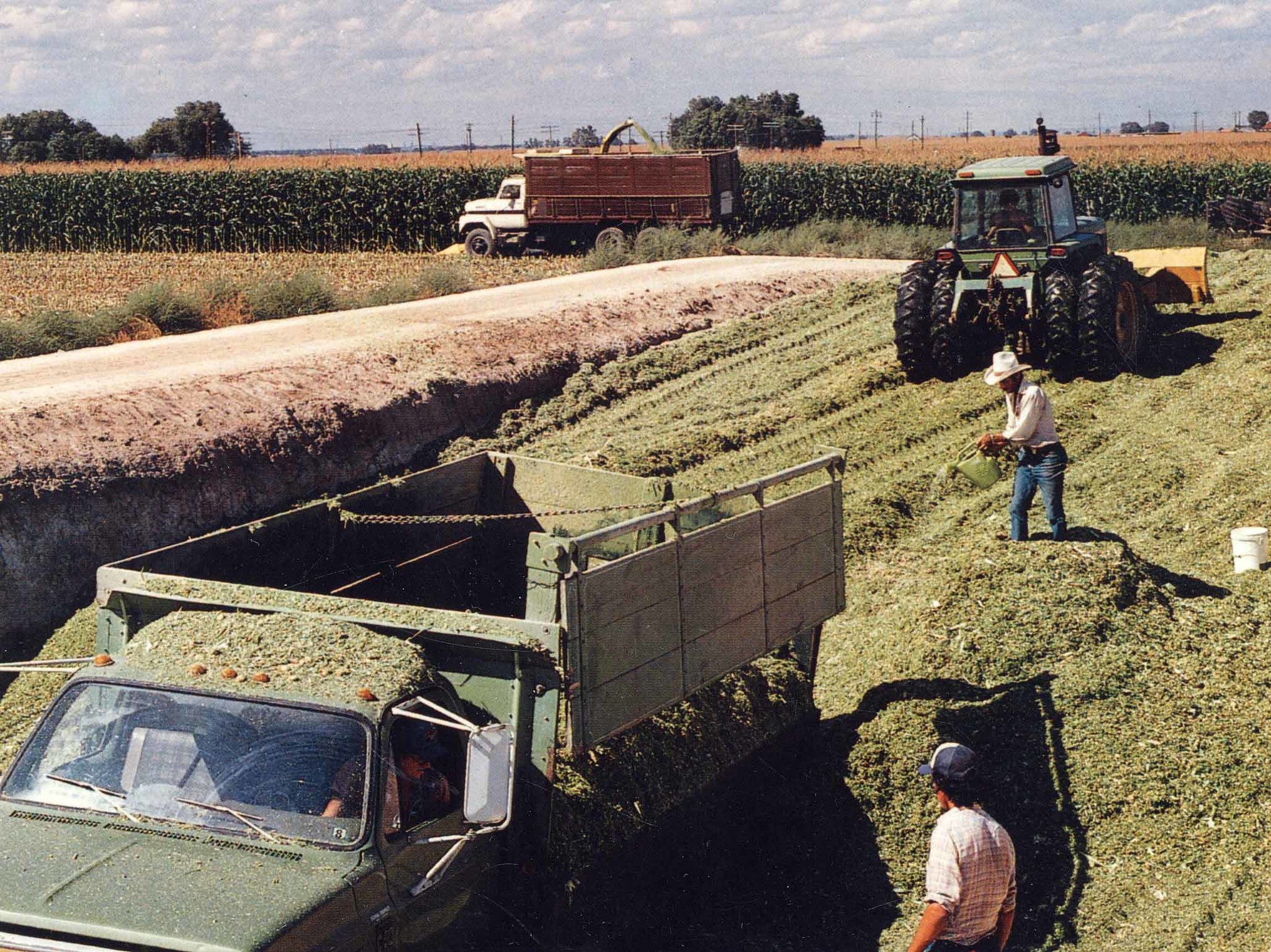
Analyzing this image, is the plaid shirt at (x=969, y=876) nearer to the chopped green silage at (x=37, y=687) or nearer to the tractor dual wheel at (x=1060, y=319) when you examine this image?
the chopped green silage at (x=37, y=687)

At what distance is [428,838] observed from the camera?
5184mm

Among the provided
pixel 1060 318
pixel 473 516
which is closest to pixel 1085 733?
pixel 473 516

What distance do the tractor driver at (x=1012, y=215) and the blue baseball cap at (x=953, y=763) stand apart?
1228 cm

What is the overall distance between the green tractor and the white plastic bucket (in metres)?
5.34

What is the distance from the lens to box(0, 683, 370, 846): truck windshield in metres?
4.93

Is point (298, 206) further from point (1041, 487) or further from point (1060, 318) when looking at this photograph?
point (1041, 487)

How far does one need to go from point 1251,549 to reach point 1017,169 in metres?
7.44

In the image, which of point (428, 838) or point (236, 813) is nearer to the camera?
point (236, 813)

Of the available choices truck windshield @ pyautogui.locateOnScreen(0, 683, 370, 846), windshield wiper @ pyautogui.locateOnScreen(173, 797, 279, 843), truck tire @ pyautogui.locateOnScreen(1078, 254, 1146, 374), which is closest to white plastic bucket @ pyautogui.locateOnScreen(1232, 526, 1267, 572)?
truck tire @ pyautogui.locateOnScreen(1078, 254, 1146, 374)

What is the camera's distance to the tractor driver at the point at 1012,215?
54.1ft

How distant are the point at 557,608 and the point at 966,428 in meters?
10.0

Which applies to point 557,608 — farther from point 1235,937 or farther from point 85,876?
point 1235,937

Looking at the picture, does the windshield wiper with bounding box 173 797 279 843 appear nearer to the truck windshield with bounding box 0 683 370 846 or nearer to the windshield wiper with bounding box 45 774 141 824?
the truck windshield with bounding box 0 683 370 846

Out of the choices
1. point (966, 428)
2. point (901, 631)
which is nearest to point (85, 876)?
point (901, 631)
